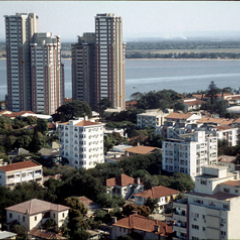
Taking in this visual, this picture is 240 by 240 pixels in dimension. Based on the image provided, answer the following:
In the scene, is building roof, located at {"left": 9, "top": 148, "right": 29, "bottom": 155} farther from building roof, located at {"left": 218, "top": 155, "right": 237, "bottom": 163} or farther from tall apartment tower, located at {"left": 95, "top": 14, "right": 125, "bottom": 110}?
tall apartment tower, located at {"left": 95, "top": 14, "right": 125, "bottom": 110}

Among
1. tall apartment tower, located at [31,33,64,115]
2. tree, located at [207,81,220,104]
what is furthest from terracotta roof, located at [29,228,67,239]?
tall apartment tower, located at [31,33,64,115]

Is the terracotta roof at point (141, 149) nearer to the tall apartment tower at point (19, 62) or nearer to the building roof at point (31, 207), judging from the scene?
the building roof at point (31, 207)

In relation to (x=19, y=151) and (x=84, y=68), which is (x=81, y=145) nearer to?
(x=19, y=151)

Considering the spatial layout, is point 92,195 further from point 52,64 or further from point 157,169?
point 52,64

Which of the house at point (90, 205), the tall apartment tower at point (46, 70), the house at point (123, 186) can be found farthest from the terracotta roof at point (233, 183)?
the tall apartment tower at point (46, 70)

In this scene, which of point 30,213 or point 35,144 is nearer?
point 30,213

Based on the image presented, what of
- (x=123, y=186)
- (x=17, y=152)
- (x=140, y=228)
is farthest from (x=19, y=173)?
(x=140, y=228)

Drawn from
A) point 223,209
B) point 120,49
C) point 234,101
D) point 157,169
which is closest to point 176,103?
point 234,101

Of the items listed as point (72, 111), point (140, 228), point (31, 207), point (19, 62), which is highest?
point (19, 62)
